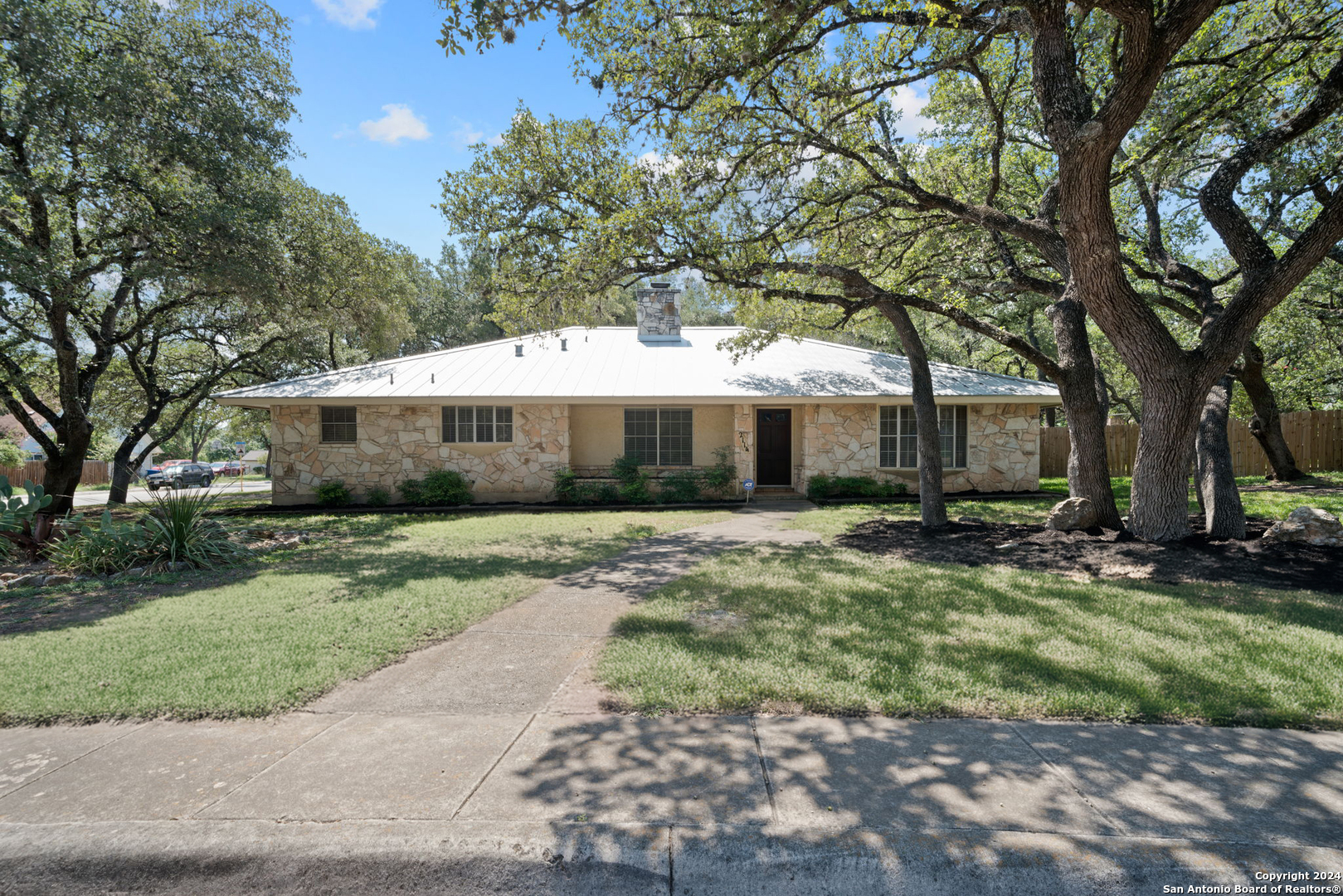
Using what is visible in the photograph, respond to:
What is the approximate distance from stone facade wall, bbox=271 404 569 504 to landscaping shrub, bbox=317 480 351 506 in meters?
0.24

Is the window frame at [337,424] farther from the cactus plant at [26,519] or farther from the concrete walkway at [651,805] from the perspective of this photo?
the concrete walkway at [651,805]

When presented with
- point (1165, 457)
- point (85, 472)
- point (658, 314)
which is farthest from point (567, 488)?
point (85, 472)

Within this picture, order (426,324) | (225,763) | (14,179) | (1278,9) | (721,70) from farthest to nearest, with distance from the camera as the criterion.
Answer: (426,324) → (14,179) → (1278,9) → (721,70) → (225,763)

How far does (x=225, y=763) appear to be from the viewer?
3066 mm

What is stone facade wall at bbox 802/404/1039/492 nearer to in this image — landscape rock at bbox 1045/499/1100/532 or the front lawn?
landscape rock at bbox 1045/499/1100/532

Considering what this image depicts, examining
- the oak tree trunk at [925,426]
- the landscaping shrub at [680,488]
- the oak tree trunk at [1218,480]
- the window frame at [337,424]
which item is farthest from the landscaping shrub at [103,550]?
the oak tree trunk at [1218,480]

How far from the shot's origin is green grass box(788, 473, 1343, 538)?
1066 cm

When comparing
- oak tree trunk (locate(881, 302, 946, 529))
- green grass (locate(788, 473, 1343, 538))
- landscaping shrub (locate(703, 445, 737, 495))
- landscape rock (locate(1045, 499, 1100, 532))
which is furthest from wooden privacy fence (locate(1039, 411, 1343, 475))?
landscape rock (locate(1045, 499, 1100, 532))

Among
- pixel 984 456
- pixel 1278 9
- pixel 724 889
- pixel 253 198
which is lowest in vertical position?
pixel 724 889

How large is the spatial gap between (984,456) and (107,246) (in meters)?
17.7

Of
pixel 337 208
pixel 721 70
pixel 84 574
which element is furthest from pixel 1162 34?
pixel 337 208

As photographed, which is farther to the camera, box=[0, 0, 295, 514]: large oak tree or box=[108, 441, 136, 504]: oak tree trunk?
box=[108, 441, 136, 504]: oak tree trunk

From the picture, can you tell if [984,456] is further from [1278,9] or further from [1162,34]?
[1162,34]

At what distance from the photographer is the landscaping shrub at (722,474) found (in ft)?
47.4
